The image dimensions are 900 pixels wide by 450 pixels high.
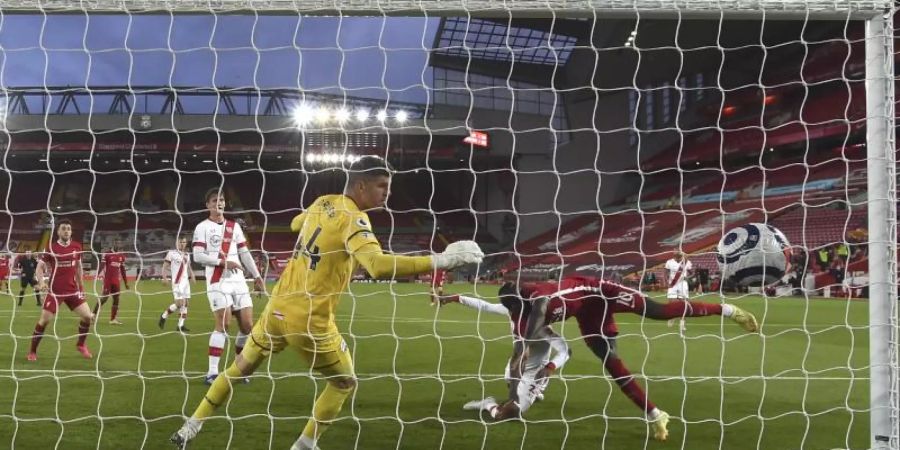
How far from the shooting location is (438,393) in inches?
235

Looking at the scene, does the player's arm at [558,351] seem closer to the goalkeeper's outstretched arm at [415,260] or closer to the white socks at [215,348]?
the goalkeeper's outstretched arm at [415,260]

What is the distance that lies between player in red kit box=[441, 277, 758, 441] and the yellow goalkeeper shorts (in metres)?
1.33

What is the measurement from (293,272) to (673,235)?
23502mm

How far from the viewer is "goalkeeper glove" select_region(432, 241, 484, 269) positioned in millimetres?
3035

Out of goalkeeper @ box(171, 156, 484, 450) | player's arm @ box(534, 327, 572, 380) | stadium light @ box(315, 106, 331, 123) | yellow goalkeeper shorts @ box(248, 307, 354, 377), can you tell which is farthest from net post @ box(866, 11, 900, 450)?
stadium light @ box(315, 106, 331, 123)

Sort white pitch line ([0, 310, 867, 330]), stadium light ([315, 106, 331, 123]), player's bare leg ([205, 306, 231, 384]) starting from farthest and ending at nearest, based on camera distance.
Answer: white pitch line ([0, 310, 867, 330]) < stadium light ([315, 106, 331, 123]) < player's bare leg ([205, 306, 231, 384])

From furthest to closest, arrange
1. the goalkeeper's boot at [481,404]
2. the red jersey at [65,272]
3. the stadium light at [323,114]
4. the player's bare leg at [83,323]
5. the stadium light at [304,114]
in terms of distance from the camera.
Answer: the stadium light at [323,114] < the red jersey at [65,272] < the player's bare leg at [83,323] < the goalkeeper's boot at [481,404] < the stadium light at [304,114]

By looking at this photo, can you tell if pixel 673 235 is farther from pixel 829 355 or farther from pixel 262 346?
pixel 262 346

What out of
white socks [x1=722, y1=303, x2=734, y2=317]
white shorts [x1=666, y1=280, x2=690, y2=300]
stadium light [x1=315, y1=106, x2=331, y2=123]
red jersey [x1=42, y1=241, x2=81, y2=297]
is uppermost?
stadium light [x1=315, y1=106, x2=331, y2=123]

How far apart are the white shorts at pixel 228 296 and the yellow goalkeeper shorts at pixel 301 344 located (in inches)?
117

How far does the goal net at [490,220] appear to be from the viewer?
365cm

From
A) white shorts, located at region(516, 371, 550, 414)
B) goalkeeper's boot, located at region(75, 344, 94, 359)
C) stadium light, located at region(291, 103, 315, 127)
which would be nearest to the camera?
stadium light, located at region(291, 103, 315, 127)

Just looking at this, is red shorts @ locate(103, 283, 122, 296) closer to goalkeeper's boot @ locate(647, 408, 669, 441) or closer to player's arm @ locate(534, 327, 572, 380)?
player's arm @ locate(534, 327, 572, 380)

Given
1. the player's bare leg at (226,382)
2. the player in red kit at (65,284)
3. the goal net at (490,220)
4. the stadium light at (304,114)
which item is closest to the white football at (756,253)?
the goal net at (490,220)
